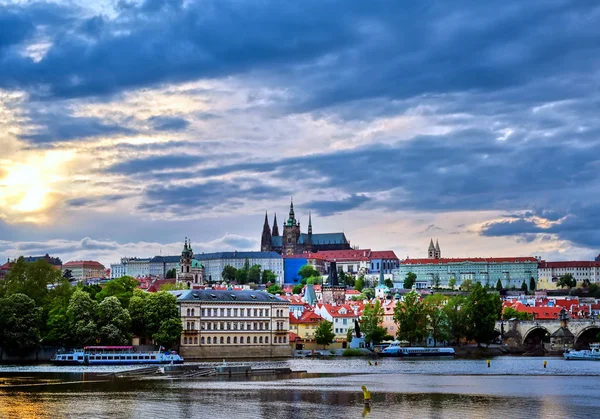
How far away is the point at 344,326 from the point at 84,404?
8445cm

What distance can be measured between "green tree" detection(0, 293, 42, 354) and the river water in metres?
8.70

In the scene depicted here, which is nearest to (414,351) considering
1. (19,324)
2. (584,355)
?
(584,355)

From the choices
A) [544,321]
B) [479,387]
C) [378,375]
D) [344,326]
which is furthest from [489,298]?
[479,387]

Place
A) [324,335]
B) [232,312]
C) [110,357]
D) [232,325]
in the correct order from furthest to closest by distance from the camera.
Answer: [324,335] → [232,312] → [232,325] → [110,357]

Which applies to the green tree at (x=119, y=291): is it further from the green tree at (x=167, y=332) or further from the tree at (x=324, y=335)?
the tree at (x=324, y=335)

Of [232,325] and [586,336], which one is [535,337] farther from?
[232,325]

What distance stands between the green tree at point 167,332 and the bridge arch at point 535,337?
173ft

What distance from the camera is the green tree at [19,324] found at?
97.1 m

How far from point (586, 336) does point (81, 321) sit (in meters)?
73.0

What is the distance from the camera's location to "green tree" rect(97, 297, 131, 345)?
3925 inches

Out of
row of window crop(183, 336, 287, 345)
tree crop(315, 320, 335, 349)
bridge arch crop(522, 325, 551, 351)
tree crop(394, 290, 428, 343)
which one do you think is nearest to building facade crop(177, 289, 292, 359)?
row of window crop(183, 336, 287, 345)

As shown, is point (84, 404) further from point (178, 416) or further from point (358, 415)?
point (358, 415)

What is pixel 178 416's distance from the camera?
5128cm

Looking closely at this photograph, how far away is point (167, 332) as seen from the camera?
340ft
